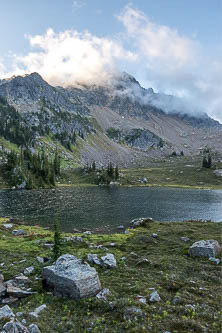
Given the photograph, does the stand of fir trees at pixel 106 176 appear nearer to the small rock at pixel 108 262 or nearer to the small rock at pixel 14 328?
the small rock at pixel 108 262

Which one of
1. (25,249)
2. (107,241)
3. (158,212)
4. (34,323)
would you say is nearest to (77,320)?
(34,323)

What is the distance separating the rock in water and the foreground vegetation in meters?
0.58

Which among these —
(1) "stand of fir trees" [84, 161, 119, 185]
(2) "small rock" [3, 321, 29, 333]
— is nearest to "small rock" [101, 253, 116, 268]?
(2) "small rock" [3, 321, 29, 333]

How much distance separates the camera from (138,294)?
56.1 feet

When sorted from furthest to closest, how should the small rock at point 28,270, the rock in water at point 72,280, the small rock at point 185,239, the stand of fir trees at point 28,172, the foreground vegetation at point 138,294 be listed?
the stand of fir trees at point 28,172 → the small rock at point 185,239 → the small rock at point 28,270 → the rock in water at point 72,280 → the foreground vegetation at point 138,294

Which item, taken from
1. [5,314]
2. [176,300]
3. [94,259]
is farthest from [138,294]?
[5,314]

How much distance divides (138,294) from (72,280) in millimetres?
5305

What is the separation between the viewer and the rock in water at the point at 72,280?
1639 centimetres

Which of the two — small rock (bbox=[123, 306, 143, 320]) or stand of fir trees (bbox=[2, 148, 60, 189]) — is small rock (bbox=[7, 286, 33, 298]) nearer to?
small rock (bbox=[123, 306, 143, 320])

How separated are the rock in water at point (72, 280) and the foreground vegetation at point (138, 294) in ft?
1.90

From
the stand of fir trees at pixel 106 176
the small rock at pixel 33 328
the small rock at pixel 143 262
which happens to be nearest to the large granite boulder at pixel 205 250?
the small rock at pixel 143 262

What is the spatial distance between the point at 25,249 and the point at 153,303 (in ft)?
69.4

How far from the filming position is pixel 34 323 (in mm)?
13273

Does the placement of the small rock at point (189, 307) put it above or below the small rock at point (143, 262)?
above
